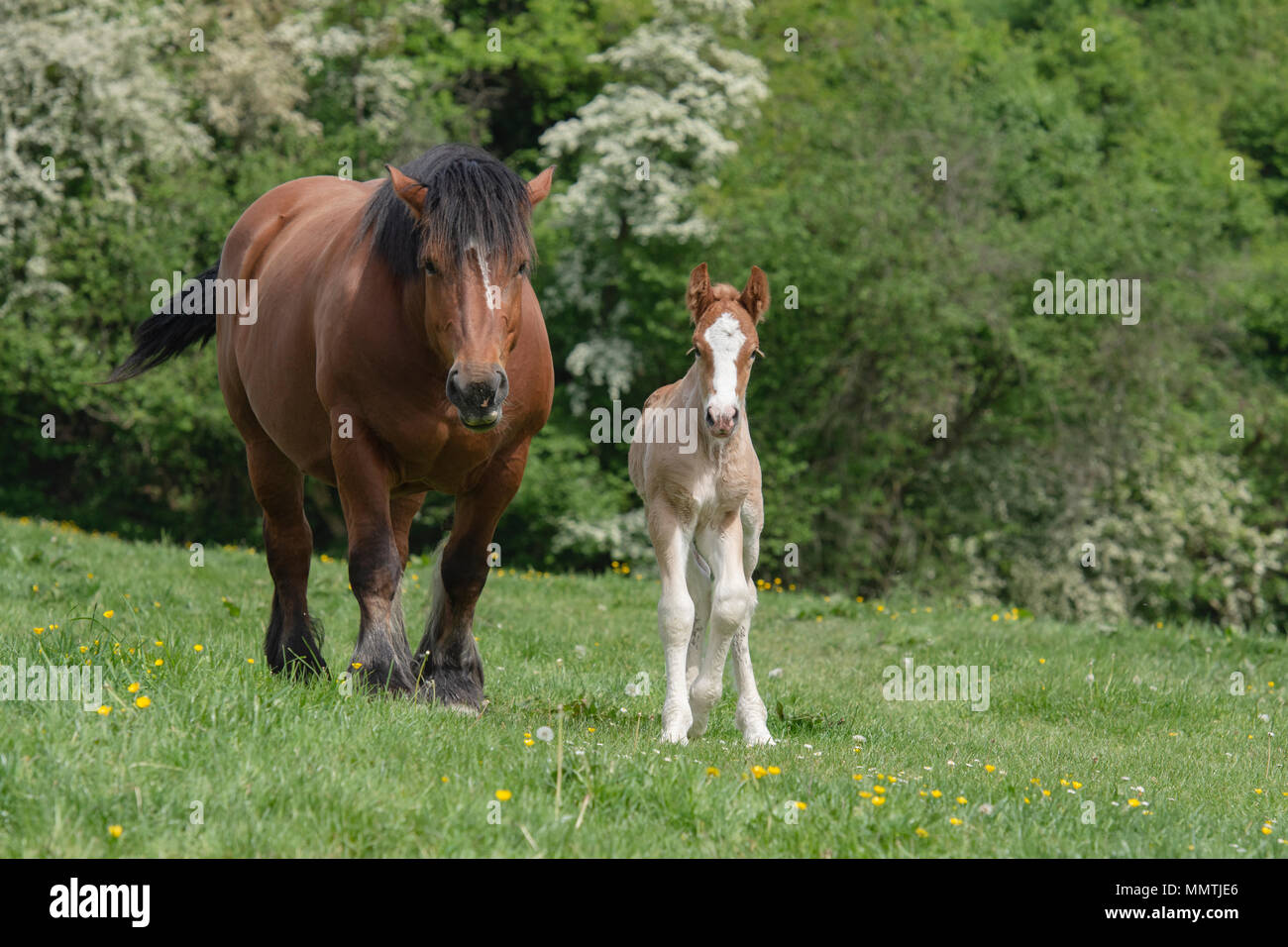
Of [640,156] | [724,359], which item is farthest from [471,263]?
[640,156]

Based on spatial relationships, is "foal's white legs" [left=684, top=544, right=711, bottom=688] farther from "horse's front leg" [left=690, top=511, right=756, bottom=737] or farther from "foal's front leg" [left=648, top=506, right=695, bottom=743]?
"foal's front leg" [left=648, top=506, right=695, bottom=743]

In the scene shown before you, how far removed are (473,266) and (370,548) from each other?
4.53 feet

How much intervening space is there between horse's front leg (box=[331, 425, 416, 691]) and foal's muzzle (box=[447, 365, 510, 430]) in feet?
3.08

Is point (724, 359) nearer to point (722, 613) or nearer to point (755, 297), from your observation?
point (755, 297)

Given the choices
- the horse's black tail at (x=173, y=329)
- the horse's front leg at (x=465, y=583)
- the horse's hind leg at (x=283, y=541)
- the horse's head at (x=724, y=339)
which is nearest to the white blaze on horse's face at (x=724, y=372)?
the horse's head at (x=724, y=339)

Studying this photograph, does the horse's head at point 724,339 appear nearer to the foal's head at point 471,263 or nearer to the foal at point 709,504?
the foal at point 709,504

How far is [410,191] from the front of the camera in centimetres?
539

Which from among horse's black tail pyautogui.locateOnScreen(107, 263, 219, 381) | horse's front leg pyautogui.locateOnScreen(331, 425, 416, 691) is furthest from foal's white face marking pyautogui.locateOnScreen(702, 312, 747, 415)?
horse's black tail pyautogui.locateOnScreen(107, 263, 219, 381)

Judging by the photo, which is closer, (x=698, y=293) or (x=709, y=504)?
(x=698, y=293)

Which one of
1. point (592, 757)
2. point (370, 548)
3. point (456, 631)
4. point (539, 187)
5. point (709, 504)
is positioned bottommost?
point (592, 757)

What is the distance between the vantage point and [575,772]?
4215 millimetres

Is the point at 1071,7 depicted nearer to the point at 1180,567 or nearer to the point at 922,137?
the point at 922,137
